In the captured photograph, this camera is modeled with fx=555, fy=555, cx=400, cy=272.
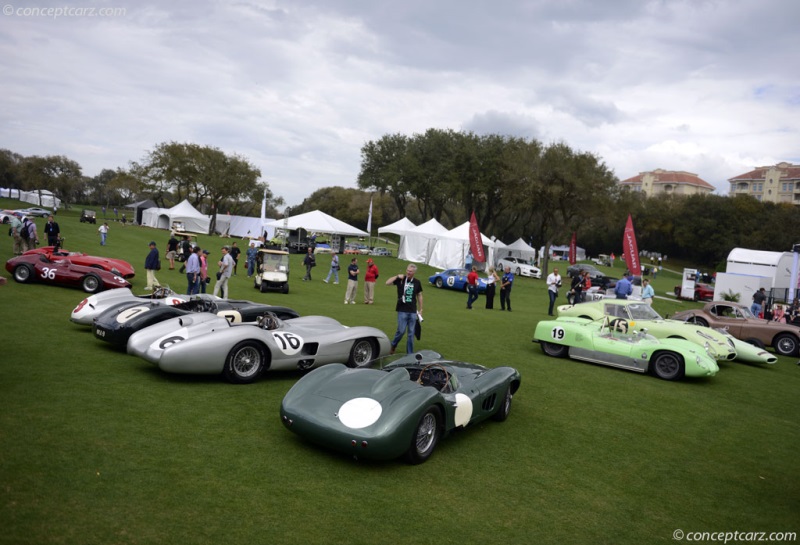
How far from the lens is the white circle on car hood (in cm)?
539

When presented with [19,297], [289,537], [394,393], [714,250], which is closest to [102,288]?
[19,297]

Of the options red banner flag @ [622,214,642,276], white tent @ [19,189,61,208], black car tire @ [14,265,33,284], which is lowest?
black car tire @ [14,265,33,284]

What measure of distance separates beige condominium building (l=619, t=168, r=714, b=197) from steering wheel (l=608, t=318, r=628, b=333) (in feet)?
460

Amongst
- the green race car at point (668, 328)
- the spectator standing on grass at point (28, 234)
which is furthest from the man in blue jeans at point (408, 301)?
the spectator standing on grass at point (28, 234)

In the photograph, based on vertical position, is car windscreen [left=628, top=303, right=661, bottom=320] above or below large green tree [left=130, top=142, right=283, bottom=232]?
below

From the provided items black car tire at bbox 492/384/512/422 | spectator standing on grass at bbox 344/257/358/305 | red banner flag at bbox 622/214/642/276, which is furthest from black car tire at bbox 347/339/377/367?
red banner flag at bbox 622/214/642/276

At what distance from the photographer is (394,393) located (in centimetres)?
579

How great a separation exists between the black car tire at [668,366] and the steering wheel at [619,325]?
3.09ft

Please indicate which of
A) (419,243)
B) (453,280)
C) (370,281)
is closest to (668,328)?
(370,281)

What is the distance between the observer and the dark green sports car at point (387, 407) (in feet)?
17.5

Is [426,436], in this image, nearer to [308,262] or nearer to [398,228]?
[308,262]

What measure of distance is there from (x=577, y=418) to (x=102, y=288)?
1339 cm

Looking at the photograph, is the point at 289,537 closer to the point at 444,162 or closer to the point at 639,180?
the point at 444,162

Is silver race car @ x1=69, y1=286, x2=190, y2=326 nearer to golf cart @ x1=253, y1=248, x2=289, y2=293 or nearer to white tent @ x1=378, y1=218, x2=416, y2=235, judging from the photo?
golf cart @ x1=253, y1=248, x2=289, y2=293
